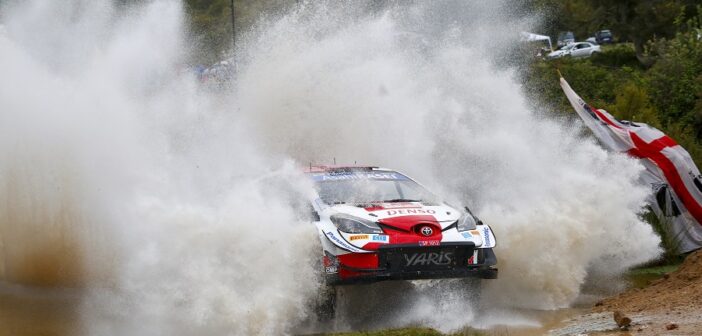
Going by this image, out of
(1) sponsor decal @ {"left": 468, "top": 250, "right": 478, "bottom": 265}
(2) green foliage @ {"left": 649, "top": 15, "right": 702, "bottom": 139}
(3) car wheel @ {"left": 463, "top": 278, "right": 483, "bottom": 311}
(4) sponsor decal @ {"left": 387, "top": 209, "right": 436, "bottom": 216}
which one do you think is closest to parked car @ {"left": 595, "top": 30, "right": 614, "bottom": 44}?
(2) green foliage @ {"left": 649, "top": 15, "right": 702, "bottom": 139}

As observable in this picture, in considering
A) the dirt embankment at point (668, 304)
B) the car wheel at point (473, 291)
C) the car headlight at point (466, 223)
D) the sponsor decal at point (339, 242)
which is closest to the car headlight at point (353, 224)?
the sponsor decal at point (339, 242)

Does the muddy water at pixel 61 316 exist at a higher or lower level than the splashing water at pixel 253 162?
lower

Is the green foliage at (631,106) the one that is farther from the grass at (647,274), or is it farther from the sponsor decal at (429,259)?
the sponsor decal at (429,259)

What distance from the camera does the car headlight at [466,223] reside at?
906 cm

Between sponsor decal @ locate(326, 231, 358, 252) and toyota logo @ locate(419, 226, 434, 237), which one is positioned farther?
toyota logo @ locate(419, 226, 434, 237)

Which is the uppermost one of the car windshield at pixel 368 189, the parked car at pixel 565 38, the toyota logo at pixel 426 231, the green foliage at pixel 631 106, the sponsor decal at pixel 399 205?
the parked car at pixel 565 38

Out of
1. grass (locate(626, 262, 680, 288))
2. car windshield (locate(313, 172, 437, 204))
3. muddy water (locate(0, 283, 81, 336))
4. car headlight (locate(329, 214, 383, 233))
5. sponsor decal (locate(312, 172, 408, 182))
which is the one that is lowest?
grass (locate(626, 262, 680, 288))

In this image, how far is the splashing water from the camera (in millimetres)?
8469

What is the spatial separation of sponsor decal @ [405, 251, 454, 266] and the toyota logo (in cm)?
20

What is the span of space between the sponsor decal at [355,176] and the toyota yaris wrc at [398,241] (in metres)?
0.45

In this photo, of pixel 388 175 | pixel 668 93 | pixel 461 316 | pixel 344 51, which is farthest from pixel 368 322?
pixel 668 93

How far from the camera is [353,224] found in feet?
28.8

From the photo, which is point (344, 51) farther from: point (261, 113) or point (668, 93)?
point (668, 93)

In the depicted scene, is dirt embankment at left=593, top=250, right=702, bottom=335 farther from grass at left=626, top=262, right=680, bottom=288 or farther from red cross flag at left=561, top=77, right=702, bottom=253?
red cross flag at left=561, top=77, right=702, bottom=253
